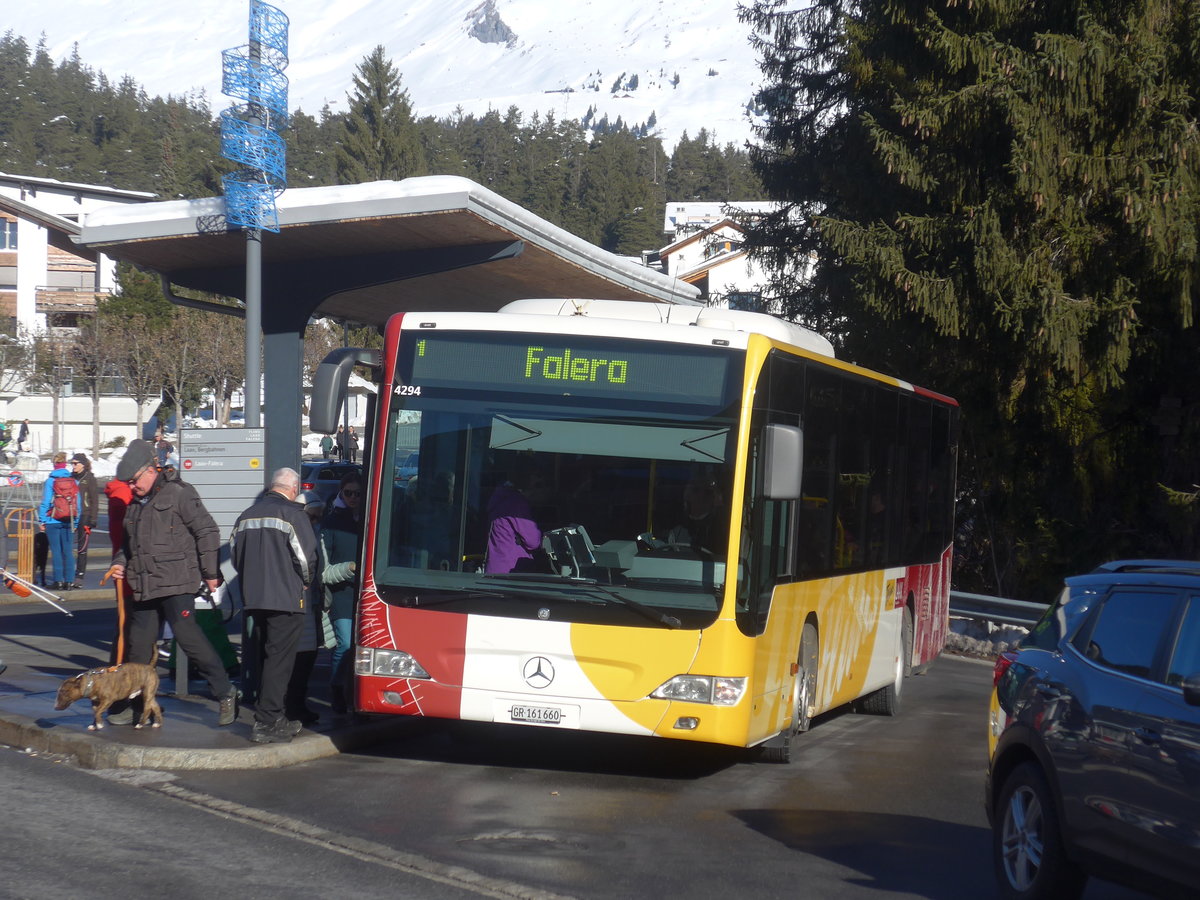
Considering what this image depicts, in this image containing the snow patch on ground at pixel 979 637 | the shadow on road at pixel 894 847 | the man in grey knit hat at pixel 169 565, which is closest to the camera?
the shadow on road at pixel 894 847

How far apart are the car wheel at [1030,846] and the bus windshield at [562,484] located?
2.57 meters

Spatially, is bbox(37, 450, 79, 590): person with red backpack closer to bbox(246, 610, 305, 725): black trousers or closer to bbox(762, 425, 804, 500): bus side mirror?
bbox(246, 610, 305, 725): black trousers

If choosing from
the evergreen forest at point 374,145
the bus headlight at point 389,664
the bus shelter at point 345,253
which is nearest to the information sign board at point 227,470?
the bus shelter at point 345,253

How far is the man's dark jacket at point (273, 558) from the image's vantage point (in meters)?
9.31

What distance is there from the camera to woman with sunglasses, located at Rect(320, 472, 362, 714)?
410 inches

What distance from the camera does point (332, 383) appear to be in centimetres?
961

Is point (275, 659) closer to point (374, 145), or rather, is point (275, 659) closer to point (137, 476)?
point (137, 476)

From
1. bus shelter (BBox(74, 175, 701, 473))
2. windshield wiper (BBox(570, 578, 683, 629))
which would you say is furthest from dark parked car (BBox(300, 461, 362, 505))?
windshield wiper (BBox(570, 578, 683, 629))

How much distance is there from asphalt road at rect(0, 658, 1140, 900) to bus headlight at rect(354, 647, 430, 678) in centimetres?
65

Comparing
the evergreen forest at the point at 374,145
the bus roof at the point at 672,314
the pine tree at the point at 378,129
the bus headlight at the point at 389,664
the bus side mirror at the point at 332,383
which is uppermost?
the evergreen forest at the point at 374,145

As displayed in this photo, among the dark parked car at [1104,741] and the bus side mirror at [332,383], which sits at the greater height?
the bus side mirror at [332,383]

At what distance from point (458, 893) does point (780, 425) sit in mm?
3795

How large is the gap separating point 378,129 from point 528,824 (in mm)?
83877

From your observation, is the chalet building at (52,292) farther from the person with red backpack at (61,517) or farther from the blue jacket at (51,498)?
the blue jacket at (51,498)
